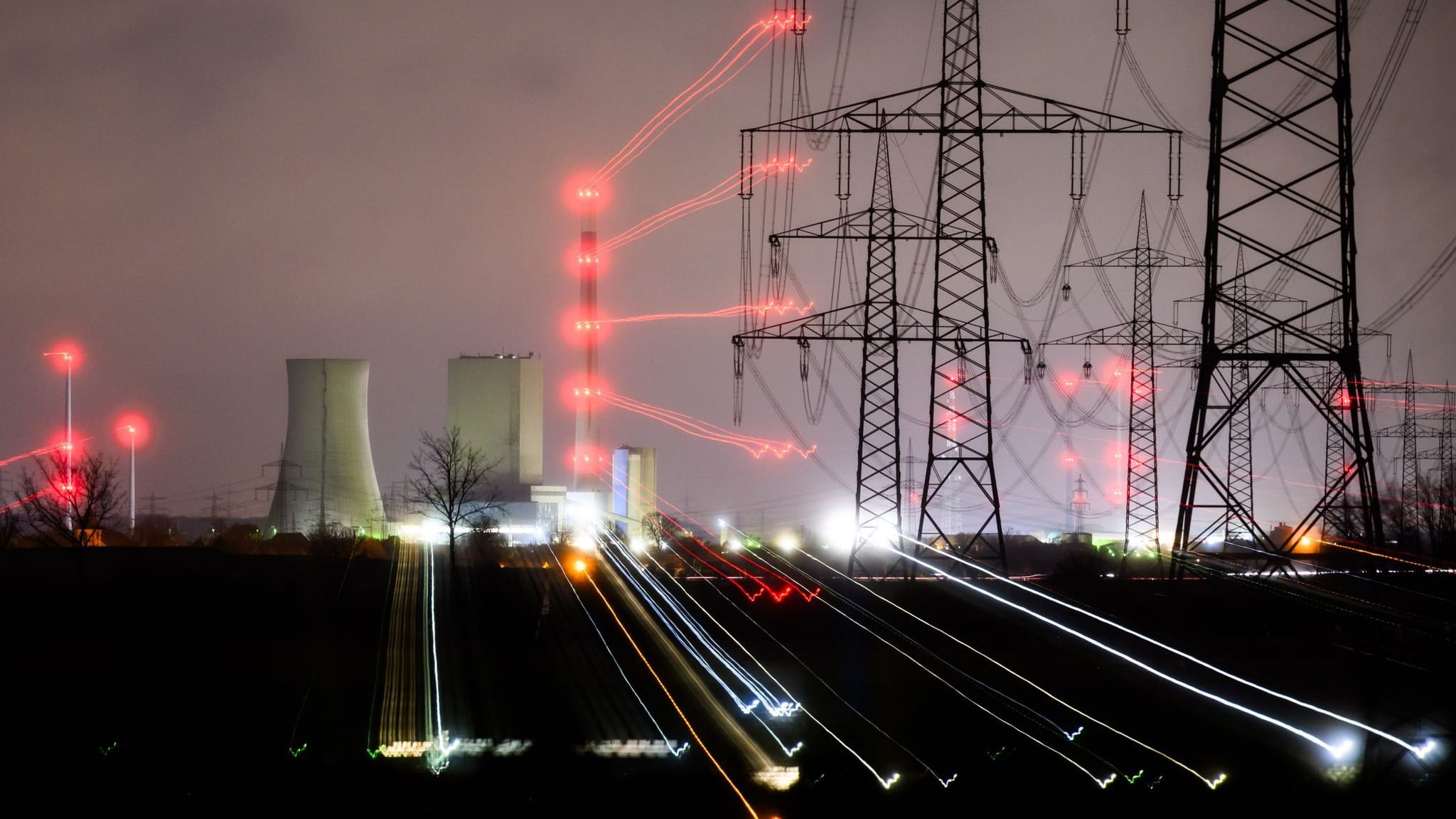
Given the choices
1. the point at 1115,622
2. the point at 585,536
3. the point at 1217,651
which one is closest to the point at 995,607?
the point at 1115,622

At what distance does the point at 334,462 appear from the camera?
70.2 m

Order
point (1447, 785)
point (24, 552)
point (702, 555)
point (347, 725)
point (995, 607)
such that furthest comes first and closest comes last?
point (702, 555) → point (24, 552) → point (995, 607) → point (347, 725) → point (1447, 785)

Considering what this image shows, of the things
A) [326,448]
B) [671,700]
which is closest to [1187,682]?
[671,700]

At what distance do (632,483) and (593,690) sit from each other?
2338 inches

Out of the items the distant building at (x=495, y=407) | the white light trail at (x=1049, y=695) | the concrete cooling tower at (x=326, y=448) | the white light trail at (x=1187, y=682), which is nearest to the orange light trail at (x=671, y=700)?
the white light trail at (x=1049, y=695)

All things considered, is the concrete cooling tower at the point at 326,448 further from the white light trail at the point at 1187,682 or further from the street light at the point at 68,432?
the white light trail at the point at 1187,682

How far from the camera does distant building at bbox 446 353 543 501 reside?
80.4 m

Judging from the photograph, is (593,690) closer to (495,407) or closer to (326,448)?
(326,448)

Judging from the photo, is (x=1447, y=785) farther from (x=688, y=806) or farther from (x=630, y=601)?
(x=630, y=601)

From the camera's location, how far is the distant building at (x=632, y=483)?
82875mm

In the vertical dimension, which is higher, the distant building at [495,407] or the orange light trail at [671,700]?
the distant building at [495,407]

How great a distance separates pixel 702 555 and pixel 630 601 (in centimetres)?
2677

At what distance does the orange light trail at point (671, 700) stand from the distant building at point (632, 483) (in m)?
45.4

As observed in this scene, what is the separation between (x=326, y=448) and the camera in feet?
229
